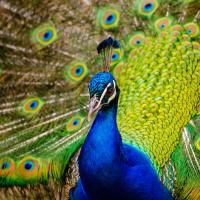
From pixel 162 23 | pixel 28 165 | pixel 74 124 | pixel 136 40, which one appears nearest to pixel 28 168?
pixel 28 165

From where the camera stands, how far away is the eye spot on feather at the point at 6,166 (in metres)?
2.53

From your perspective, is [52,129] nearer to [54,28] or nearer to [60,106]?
[60,106]

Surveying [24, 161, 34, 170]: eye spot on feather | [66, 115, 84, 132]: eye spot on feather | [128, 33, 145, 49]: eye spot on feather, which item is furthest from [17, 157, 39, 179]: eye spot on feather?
[128, 33, 145, 49]: eye spot on feather

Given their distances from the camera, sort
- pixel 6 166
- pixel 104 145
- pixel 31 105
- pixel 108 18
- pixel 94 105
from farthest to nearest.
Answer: pixel 108 18
pixel 31 105
pixel 6 166
pixel 104 145
pixel 94 105

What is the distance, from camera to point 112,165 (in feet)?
6.59

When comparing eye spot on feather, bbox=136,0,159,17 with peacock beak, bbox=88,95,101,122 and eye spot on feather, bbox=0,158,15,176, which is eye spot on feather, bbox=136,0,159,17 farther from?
peacock beak, bbox=88,95,101,122

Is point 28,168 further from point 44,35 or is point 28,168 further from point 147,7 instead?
point 147,7

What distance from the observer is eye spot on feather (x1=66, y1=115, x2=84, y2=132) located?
262 cm

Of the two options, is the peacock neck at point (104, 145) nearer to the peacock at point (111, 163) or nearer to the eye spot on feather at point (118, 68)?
the peacock at point (111, 163)

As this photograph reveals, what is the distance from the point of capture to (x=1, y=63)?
2.66 m

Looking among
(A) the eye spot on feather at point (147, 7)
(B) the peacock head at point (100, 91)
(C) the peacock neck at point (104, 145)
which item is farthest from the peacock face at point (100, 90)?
(A) the eye spot on feather at point (147, 7)

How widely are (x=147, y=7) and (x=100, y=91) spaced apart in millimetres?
1076

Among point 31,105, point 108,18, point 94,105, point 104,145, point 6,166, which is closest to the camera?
point 94,105

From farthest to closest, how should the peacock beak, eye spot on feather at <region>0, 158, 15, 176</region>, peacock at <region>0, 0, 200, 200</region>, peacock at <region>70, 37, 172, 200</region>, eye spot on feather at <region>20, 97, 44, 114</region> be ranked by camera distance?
eye spot on feather at <region>20, 97, 44, 114</region>, eye spot on feather at <region>0, 158, 15, 176</region>, peacock at <region>0, 0, 200, 200</region>, peacock at <region>70, 37, 172, 200</region>, the peacock beak
